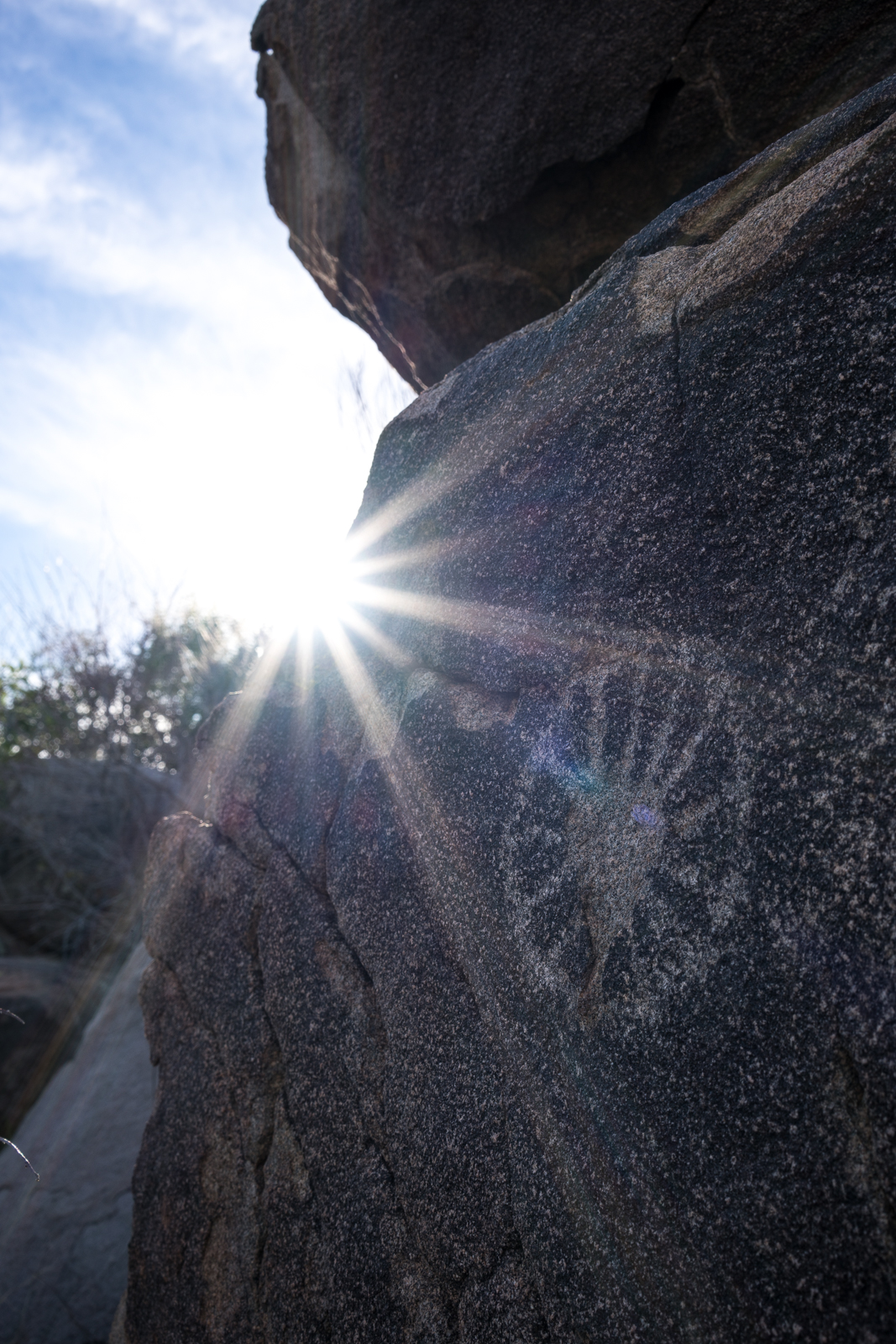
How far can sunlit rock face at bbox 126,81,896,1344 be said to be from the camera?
97 cm

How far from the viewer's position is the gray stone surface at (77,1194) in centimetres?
267

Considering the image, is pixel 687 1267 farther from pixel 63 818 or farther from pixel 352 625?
pixel 63 818

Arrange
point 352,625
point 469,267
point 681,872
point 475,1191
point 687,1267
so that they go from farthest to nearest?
1. point 469,267
2. point 352,625
3. point 475,1191
4. point 681,872
5. point 687,1267

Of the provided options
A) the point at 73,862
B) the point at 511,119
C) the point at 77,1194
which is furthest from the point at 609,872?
the point at 73,862

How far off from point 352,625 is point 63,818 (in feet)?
17.2

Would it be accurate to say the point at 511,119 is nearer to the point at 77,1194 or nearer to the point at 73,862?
the point at 77,1194

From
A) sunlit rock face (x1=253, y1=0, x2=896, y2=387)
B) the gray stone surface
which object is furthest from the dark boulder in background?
sunlit rock face (x1=253, y1=0, x2=896, y2=387)

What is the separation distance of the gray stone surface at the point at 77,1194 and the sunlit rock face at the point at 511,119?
348 cm

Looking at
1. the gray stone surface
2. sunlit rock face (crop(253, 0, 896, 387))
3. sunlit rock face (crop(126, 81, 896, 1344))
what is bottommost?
the gray stone surface

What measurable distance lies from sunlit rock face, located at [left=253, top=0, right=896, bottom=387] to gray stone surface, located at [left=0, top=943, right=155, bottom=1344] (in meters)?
3.48

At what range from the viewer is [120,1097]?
335 centimetres

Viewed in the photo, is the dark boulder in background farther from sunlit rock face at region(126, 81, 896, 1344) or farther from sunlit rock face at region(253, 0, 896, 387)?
sunlit rock face at region(253, 0, 896, 387)

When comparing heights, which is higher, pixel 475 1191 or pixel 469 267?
pixel 469 267

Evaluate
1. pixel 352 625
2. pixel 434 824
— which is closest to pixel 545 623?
pixel 434 824
